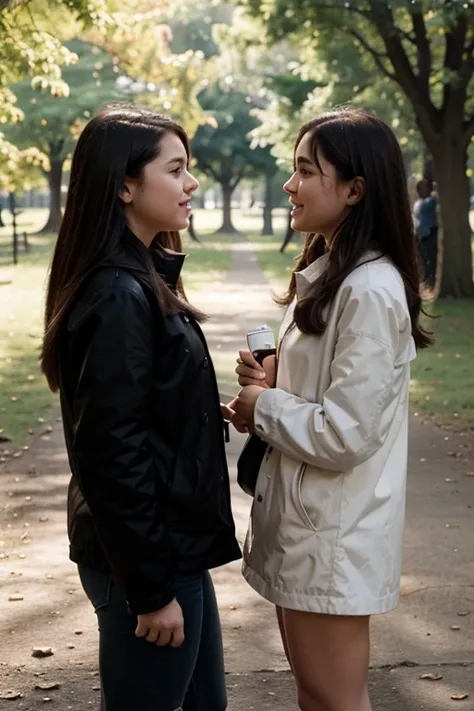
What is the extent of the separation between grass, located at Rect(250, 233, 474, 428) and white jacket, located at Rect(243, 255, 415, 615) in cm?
380

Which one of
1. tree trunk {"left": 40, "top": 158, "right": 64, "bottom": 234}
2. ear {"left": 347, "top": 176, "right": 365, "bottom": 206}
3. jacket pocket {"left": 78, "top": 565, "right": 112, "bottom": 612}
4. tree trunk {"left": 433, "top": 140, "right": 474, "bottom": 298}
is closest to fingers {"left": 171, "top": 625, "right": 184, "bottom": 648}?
jacket pocket {"left": 78, "top": 565, "right": 112, "bottom": 612}

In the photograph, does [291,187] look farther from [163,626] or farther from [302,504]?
[163,626]

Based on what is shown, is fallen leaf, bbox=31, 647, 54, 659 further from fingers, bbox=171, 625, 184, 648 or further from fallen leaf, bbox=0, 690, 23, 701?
fingers, bbox=171, 625, 184, 648

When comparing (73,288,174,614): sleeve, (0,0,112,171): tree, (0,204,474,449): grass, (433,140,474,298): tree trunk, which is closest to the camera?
(73,288,174,614): sleeve

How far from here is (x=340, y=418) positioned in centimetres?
276

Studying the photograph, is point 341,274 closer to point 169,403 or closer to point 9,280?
point 169,403

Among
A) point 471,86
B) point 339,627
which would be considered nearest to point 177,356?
point 339,627

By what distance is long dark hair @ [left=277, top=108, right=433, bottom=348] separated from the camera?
2867 millimetres

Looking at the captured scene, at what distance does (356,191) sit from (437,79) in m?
17.1

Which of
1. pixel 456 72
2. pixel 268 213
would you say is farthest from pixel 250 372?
pixel 268 213

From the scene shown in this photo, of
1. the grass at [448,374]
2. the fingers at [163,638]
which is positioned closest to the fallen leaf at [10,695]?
the fingers at [163,638]

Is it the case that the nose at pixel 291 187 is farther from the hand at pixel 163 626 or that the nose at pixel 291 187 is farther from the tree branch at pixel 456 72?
the tree branch at pixel 456 72

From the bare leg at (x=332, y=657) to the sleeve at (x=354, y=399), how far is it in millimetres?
386

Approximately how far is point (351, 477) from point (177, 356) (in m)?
0.57
